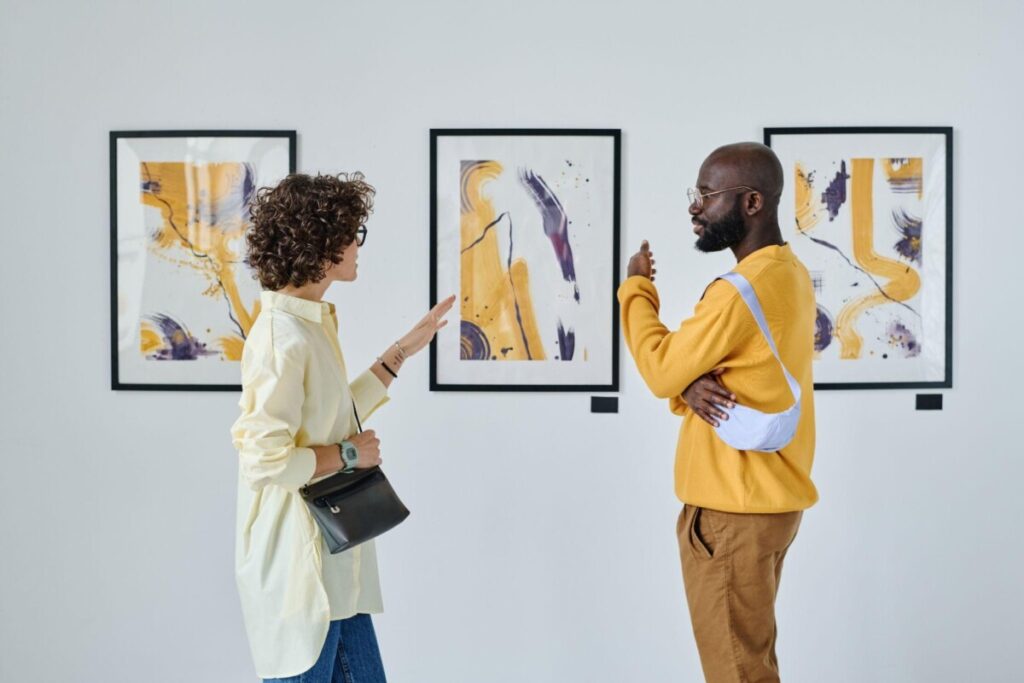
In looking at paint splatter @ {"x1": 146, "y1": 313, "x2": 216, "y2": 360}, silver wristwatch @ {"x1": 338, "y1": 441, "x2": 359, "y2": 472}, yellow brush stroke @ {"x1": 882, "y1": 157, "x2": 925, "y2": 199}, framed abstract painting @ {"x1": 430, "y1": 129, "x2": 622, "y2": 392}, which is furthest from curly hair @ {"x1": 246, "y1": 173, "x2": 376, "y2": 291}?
yellow brush stroke @ {"x1": 882, "y1": 157, "x2": 925, "y2": 199}

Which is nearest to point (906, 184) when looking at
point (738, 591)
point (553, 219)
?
point (553, 219)

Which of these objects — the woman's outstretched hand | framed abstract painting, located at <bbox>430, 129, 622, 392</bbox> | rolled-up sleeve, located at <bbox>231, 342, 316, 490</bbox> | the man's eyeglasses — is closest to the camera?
rolled-up sleeve, located at <bbox>231, 342, 316, 490</bbox>

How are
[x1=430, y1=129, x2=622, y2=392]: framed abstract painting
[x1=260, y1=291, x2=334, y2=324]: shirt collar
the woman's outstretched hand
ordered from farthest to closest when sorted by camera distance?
1. [x1=430, y1=129, x2=622, y2=392]: framed abstract painting
2. the woman's outstretched hand
3. [x1=260, y1=291, x2=334, y2=324]: shirt collar

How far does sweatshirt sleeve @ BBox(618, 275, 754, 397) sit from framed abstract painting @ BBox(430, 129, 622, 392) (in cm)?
80

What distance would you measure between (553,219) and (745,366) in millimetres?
1094

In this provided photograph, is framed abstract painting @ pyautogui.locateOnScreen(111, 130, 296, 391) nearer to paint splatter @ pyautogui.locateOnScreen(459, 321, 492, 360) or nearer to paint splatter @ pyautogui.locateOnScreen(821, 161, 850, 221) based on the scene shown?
paint splatter @ pyautogui.locateOnScreen(459, 321, 492, 360)

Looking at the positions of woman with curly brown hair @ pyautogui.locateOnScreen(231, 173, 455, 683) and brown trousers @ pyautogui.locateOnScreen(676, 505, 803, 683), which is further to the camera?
brown trousers @ pyautogui.locateOnScreen(676, 505, 803, 683)

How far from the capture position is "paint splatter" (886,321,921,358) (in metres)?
2.75

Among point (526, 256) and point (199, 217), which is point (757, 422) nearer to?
point (526, 256)

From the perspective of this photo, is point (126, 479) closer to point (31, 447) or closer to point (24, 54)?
point (31, 447)

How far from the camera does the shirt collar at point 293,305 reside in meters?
1.73

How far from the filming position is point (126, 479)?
278 centimetres

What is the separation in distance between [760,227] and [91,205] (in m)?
2.14

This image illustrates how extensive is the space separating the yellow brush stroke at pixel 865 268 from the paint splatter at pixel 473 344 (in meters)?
1.16
